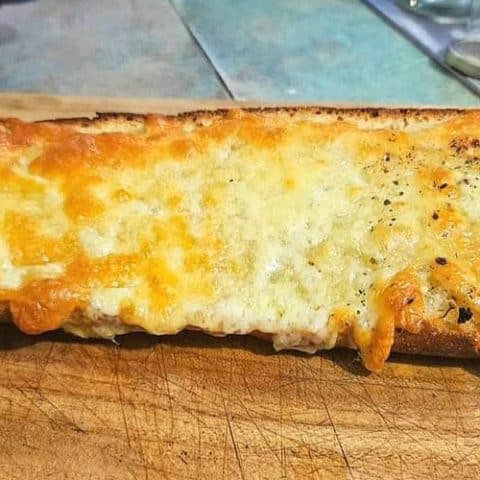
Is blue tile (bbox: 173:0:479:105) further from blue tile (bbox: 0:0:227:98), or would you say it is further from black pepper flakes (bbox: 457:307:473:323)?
black pepper flakes (bbox: 457:307:473:323)

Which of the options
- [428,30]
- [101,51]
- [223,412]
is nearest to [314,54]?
[428,30]

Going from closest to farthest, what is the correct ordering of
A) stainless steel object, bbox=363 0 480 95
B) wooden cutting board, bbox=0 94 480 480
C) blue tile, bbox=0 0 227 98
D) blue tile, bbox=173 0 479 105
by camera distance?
wooden cutting board, bbox=0 94 480 480 < blue tile, bbox=173 0 479 105 < blue tile, bbox=0 0 227 98 < stainless steel object, bbox=363 0 480 95

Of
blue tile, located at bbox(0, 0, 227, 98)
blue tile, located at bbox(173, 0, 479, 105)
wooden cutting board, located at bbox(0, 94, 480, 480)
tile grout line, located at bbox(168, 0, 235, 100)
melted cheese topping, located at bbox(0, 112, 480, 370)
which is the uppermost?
melted cheese topping, located at bbox(0, 112, 480, 370)

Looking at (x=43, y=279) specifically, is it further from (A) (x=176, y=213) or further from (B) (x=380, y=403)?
(B) (x=380, y=403)

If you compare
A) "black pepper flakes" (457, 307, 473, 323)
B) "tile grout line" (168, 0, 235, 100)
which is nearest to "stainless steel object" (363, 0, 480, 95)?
"tile grout line" (168, 0, 235, 100)

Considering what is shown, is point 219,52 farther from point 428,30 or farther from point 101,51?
point 428,30
